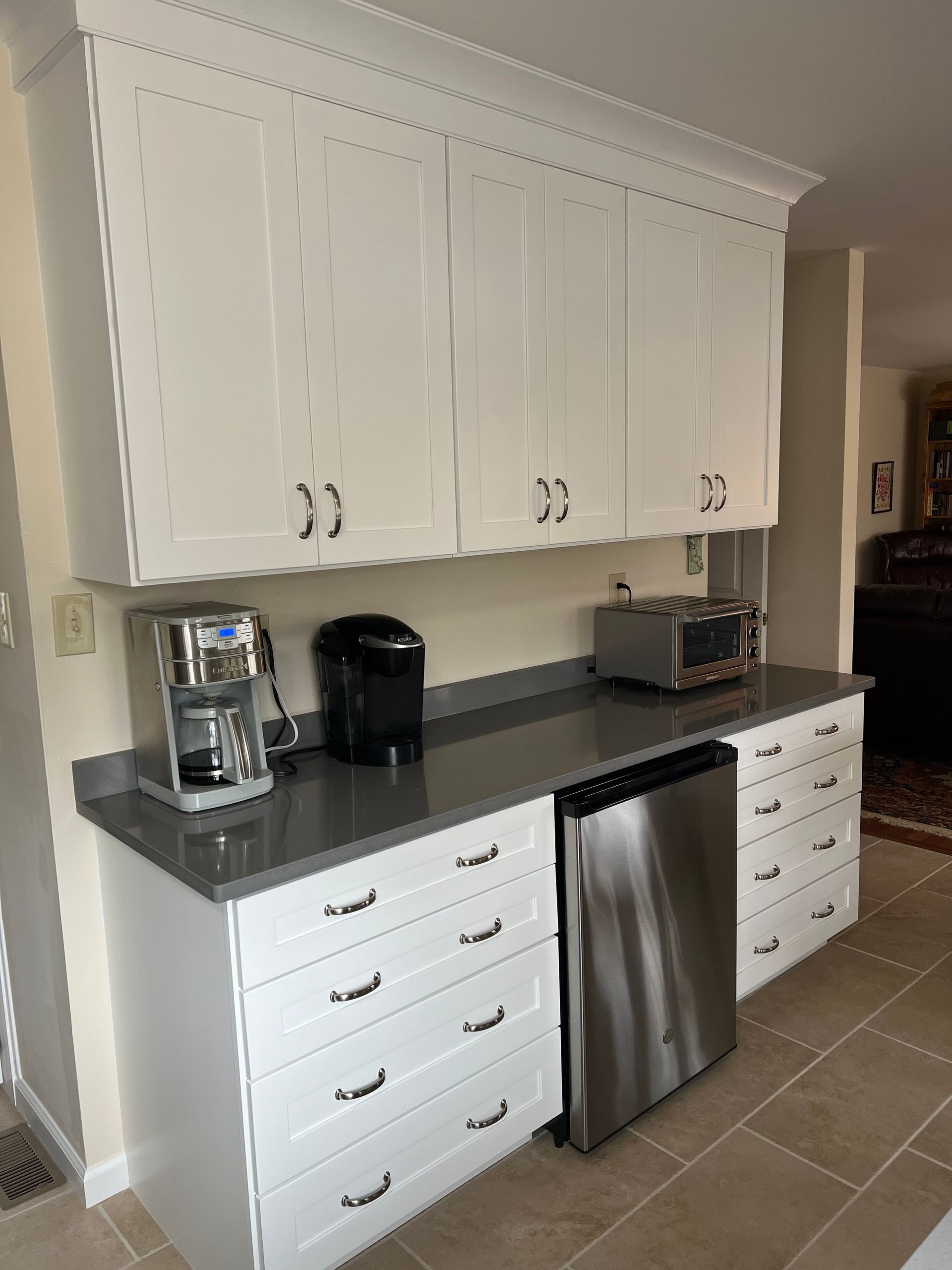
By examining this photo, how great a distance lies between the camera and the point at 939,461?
26.7 ft

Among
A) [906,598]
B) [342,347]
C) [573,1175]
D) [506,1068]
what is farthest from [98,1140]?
[906,598]

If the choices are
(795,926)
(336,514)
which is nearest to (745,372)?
(336,514)

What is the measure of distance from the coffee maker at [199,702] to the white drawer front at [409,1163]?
0.72m

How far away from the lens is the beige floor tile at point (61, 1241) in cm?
186

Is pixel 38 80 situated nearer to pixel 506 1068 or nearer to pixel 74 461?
pixel 74 461

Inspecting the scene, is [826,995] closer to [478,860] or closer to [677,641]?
[677,641]

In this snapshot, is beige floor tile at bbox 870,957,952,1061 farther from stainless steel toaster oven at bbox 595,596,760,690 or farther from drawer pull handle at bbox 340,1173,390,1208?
drawer pull handle at bbox 340,1173,390,1208

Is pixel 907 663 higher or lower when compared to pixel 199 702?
lower

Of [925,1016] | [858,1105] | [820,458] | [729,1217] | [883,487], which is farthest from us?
[883,487]

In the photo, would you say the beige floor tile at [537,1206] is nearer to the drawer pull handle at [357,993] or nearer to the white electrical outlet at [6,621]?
the drawer pull handle at [357,993]

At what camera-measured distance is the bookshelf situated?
798cm

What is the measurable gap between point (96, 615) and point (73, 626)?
52 millimetres

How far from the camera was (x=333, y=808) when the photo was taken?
185 centimetres

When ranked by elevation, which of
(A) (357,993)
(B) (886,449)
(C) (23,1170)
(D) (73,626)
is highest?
(B) (886,449)
